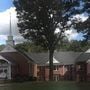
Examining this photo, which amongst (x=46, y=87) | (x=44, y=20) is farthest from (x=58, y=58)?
(x=46, y=87)

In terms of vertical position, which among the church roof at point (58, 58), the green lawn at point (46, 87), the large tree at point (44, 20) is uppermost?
the large tree at point (44, 20)

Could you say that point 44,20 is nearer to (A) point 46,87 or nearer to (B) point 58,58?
(B) point 58,58

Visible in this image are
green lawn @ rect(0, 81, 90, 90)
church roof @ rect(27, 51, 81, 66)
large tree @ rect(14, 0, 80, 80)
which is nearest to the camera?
green lawn @ rect(0, 81, 90, 90)

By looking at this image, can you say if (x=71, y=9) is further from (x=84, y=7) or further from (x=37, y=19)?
(x=84, y=7)

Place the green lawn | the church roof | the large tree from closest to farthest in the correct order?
the green lawn
the large tree
the church roof

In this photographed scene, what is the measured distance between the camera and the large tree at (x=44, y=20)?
235 ft

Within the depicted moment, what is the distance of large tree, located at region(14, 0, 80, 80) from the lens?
235 feet

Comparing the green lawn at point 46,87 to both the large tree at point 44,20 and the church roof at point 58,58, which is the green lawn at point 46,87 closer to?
the large tree at point 44,20

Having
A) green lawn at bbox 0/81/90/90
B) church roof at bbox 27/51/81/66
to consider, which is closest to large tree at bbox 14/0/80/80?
church roof at bbox 27/51/81/66

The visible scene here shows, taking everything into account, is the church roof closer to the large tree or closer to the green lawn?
the large tree

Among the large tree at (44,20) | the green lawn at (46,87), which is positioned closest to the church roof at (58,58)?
the large tree at (44,20)

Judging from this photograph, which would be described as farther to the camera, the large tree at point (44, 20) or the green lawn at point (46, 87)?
the large tree at point (44, 20)

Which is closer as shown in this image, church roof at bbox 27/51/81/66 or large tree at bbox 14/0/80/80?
large tree at bbox 14/0/80/80

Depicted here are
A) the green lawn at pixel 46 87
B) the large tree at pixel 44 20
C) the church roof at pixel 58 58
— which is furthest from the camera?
the church roof at pixel 58 58
